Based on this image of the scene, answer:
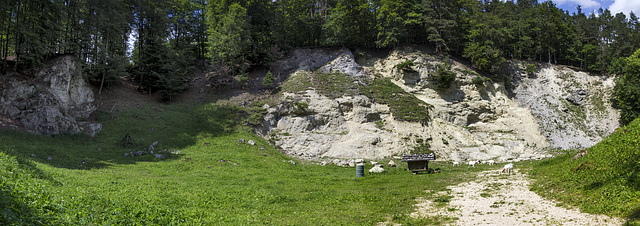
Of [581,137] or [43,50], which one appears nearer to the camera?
[43,50]

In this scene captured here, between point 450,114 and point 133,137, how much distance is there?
36.1 m

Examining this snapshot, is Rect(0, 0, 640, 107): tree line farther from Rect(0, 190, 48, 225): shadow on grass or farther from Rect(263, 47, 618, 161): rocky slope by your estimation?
Rect(0, 190, 48, 225): shadow on grass

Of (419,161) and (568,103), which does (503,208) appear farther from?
(568,103)

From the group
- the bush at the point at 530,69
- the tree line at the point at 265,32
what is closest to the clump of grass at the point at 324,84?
the tree line at the point at 265,32

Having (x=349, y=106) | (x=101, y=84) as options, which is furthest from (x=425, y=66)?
(x=101, y=84)

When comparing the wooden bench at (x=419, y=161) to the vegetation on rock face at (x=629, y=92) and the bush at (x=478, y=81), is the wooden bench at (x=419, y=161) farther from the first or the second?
the vegetation on rock face at (x=629, y=92)

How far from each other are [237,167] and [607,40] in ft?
250

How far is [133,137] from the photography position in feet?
86.9

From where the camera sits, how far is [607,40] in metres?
60.8

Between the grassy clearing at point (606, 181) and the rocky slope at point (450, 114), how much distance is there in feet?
62.6

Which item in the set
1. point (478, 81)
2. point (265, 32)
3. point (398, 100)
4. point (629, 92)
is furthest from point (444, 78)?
point (265, 32)

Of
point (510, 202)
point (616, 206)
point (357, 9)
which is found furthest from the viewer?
point (357, 9)

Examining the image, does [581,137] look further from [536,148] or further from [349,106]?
[349,106]

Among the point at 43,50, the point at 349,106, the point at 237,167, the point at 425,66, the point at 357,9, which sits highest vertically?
the point at 357,9
